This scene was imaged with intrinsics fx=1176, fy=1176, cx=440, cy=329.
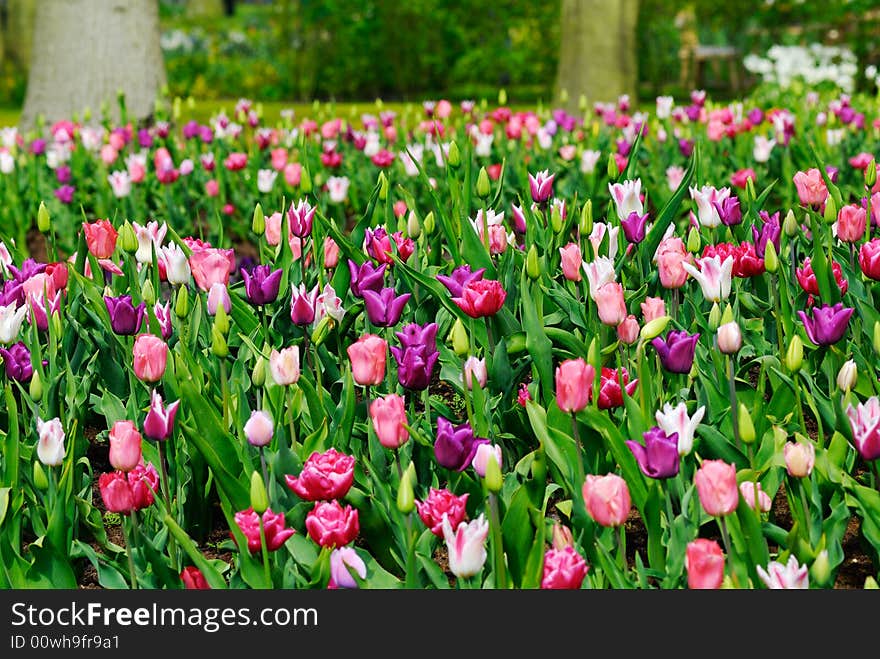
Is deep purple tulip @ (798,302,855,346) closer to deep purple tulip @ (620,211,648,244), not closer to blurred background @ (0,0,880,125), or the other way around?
deep purple tulip @ (620,211,648,244)

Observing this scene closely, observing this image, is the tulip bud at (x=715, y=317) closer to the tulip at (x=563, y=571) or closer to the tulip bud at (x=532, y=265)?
the tulip bud at (x=532, y=265)

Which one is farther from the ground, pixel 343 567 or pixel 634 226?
pixel 634 226

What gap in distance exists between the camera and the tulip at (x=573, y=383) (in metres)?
2.19

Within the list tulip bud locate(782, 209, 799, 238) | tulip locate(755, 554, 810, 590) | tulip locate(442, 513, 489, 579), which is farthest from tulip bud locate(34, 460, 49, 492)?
tulip bud locate(782, 209, 799, 238)

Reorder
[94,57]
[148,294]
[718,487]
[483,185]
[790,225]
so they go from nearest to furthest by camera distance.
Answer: [718,487] < [148,294] < [790,225] < [483,185] < [94,57]

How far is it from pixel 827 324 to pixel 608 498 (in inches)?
33.2

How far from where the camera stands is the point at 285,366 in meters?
2.39

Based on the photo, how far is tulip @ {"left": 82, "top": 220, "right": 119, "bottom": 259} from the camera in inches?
132

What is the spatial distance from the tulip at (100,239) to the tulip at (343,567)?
169 centimetres

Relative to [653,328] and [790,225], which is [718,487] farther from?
[790,225]

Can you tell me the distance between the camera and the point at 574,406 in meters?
2.21

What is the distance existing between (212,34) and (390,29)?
5185 mm

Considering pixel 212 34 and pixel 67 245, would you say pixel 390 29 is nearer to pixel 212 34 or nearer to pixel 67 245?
pixel 212 34

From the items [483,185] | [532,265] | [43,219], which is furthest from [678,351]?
[43,219]
